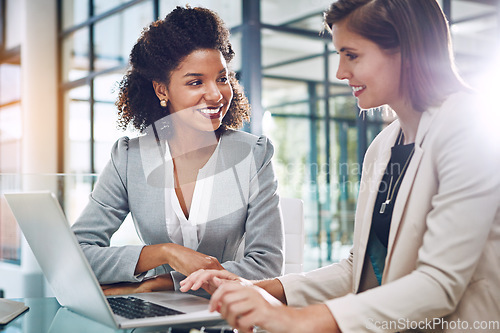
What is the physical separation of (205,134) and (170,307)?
77 centimetres

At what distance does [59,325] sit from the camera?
107cm

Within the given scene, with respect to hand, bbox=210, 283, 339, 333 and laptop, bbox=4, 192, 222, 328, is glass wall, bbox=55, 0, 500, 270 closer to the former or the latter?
laptop, bbox=4, 192, 222, 328

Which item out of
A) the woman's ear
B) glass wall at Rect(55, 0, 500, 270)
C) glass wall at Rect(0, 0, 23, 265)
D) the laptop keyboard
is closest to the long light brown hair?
the laptop keyboard

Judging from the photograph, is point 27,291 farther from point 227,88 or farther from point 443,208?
point 443,208

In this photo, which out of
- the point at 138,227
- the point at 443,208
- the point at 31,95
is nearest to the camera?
the point at 443,208

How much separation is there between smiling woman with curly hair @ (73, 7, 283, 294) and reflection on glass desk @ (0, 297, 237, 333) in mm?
262

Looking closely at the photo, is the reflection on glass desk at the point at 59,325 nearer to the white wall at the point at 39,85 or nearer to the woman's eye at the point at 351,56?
the woman's eye at the point at 351,56

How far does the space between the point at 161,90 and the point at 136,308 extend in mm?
879

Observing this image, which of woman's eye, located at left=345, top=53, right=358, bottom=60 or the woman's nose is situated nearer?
woman's eye, located at left=345, top=53, right=358, bottom=60

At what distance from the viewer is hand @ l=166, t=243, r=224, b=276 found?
4.22ft

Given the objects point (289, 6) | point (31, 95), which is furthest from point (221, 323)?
point (31, 95)

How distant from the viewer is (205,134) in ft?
5.69

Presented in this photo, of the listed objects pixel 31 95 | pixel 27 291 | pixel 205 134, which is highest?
pixel 31 95

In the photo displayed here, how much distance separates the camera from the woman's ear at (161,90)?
5.71 ft
